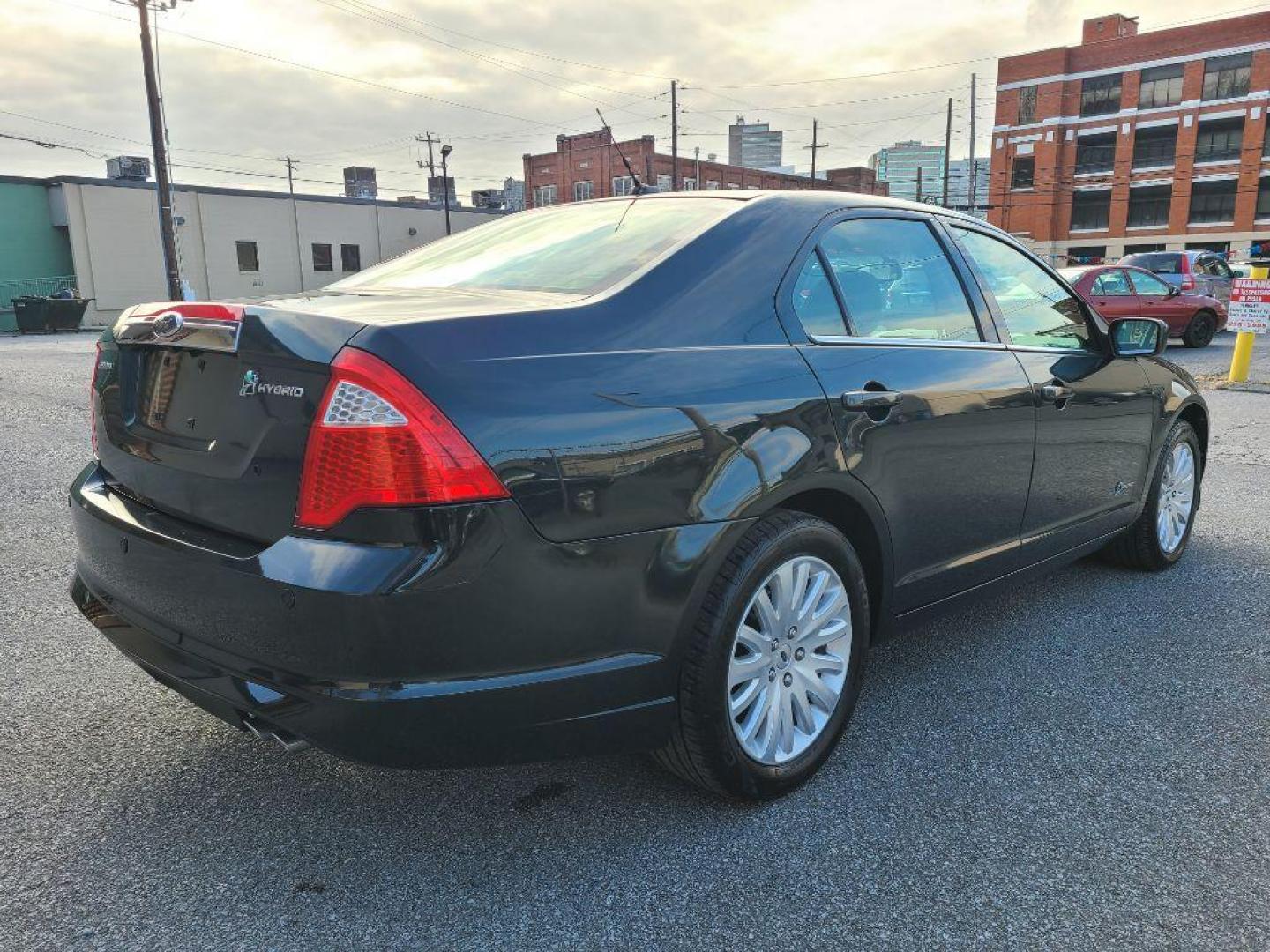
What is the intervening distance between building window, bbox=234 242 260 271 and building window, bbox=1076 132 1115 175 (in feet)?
161

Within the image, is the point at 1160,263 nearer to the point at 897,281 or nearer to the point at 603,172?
the point at 897,281

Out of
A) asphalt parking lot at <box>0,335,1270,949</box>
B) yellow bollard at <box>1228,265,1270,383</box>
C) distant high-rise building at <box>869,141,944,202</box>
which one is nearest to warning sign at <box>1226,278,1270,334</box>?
yellow bollard at <box>1228,265,1270,383</box>

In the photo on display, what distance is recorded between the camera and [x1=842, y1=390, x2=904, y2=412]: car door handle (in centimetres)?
258

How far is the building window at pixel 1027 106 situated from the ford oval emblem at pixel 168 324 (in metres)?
66.7

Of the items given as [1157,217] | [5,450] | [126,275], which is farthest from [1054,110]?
[5,450]

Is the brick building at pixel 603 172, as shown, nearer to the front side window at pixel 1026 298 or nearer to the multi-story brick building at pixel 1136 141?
the multi-story brick building at pixel 1136 141

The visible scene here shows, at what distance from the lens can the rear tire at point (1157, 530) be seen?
4.30 metres

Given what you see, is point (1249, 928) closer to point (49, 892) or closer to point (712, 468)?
point (712, 468)

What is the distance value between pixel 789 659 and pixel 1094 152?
2598 inches

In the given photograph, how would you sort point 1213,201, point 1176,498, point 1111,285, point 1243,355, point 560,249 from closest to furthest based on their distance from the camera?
point 560,249
point 1176,498
point 1243,355
point 1111,285
point 1213,201

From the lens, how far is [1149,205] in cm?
5647

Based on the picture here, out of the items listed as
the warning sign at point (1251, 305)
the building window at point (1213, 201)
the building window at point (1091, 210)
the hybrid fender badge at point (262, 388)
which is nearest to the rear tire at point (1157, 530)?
the hybrid fender badge at point (262, 388)

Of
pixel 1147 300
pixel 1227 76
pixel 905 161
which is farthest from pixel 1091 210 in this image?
pixel 1147 300

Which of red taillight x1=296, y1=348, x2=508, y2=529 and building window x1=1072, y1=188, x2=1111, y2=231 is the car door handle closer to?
red taillight x1=296, y1=348, x2=508, y2=529
